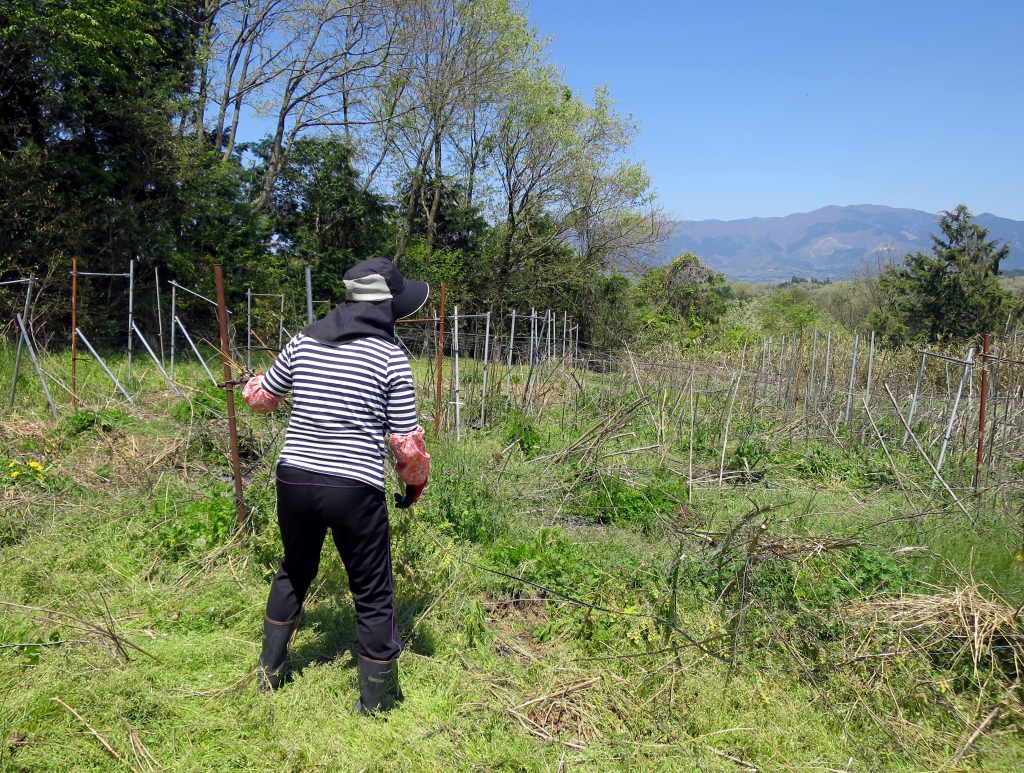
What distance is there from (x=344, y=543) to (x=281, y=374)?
663mm

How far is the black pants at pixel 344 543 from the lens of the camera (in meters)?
2.25

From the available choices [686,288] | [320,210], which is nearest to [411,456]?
[320,210]

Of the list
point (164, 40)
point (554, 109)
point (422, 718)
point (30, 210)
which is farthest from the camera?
point (554, 109)

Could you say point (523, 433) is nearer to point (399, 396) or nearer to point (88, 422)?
point (88, 422)

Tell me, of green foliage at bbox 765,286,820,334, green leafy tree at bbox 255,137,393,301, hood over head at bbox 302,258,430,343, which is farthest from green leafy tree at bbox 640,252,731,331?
hood over head at bbox 302,258,430,343

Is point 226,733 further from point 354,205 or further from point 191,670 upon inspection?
point 354,205

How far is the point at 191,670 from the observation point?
8.58 feet

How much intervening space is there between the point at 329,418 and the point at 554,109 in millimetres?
18410

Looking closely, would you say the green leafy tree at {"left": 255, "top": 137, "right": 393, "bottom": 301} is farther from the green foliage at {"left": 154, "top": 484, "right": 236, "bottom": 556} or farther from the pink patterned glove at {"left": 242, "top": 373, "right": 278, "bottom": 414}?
Result: the pink patterned glove at {"left": 242, "top": 373, "right": 278, "bottom": 414}

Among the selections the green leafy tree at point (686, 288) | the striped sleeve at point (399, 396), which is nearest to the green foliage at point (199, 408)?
the striped sleeve at point (399, 396)

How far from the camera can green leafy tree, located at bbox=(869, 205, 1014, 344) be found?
21.4 m

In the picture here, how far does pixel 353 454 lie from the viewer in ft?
7.44

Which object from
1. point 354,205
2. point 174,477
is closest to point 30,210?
point 354,205

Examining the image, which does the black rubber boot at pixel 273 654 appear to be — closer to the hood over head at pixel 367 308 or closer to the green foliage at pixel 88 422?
the hood over head at pixel 367 308
